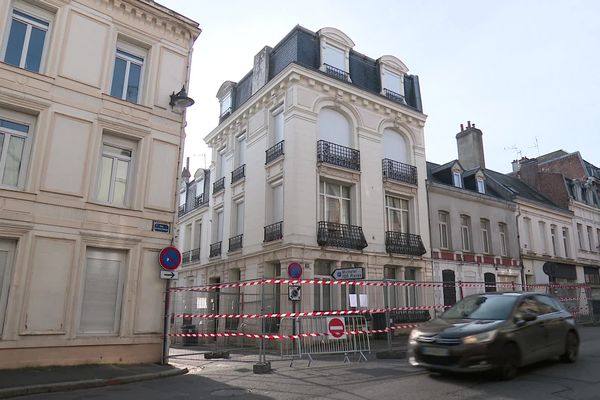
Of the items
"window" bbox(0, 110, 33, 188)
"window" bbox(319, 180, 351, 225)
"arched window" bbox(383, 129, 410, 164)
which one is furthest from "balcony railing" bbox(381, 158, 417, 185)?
"window" bbox(0, 110, 33, 188)

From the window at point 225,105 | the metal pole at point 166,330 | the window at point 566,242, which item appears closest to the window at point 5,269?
the metal pole at point 166,330

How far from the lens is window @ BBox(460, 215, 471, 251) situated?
23391 millimetres

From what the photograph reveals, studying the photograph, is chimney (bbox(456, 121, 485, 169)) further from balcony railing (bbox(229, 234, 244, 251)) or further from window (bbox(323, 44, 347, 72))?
balcony railing (bbox(229, 234, 244, 251))

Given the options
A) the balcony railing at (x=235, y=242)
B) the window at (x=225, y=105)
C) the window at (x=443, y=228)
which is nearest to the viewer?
the balcony railing at (x=235, y=242)

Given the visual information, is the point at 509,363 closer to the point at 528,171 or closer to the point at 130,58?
the point at 130,58

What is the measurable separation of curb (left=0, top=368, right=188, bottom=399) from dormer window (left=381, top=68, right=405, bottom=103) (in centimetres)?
1696

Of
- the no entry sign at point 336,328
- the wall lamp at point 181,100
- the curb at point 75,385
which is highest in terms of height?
the wall lamp at point 181,100

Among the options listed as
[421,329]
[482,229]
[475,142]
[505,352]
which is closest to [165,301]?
[421,329]

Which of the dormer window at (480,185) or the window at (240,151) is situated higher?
the window at (240,151)

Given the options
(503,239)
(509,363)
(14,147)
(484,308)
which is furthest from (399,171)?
(14,147)

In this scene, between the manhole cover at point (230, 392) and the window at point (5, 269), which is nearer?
the manhole cover at point (230, 392)

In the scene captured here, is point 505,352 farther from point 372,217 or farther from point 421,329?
point 372,217

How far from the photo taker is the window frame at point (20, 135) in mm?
9850

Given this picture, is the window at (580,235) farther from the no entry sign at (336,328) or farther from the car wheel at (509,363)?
the car wheel at (509,363)
